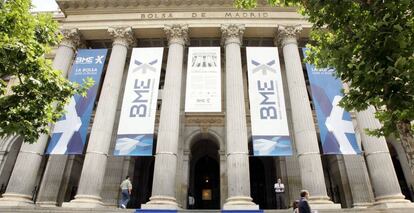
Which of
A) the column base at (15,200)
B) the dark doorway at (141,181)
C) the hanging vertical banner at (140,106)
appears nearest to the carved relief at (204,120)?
the hanging vertical banner at (140,106)

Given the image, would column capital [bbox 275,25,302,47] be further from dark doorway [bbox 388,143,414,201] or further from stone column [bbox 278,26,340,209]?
dark doorway [bbox 388,143,414,201]

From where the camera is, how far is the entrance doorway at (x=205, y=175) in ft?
71.0

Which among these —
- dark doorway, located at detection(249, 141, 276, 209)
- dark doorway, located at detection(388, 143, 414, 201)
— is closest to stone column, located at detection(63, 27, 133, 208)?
dark doorway, located at detection(249, 141, 276, 209)

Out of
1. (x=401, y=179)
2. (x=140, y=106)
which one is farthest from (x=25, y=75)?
(x=401, y=179)

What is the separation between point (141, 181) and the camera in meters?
21.6

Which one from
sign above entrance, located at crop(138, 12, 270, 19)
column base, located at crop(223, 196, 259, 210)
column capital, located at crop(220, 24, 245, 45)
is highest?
sign above entrance, located at crop(138, 12, 270, 19)

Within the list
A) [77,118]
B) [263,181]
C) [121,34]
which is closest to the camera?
[77,118]

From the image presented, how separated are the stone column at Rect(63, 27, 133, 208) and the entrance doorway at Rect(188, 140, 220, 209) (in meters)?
6.91

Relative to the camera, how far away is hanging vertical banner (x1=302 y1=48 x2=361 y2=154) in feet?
49.4

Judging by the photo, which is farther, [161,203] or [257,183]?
[257,183]

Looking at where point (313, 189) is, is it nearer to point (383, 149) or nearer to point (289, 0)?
point (383, 149)

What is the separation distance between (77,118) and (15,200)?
4971mm

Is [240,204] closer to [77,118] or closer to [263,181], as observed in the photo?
[263,181]

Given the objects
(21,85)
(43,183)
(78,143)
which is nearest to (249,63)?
(78,143)
